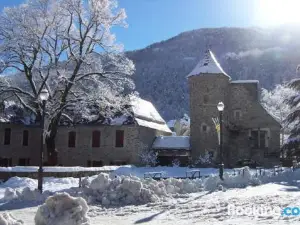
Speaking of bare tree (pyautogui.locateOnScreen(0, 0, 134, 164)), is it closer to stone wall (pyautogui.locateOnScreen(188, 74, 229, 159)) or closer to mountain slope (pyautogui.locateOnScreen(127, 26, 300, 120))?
stone wall (pyautogui.locateOnScreen(188, 74, 229, 159))

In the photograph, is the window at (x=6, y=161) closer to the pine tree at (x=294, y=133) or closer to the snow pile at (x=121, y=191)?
the pine tree at (x=294, y=133)

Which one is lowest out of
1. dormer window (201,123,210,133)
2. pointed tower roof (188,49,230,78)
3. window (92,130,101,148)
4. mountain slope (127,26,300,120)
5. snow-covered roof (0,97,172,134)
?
window (92,130,101,148)

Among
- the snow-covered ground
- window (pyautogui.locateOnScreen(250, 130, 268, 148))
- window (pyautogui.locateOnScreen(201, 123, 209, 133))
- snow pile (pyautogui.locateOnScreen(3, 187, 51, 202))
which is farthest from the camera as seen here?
window (pyautogui.locateOnScreen(250, 130, 268, 148))

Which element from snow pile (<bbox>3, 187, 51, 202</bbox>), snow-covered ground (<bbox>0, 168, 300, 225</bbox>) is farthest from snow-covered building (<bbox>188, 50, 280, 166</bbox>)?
snow pile (<bbox>3, 187, 51, 202</bbox>)

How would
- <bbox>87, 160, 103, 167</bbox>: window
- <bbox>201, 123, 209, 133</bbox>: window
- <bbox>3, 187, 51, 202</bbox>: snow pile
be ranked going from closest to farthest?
1. <bbox>3, 187, 51, 202</bbox>: snow pile
2. <bbox>87, 160, 103, 167</bbox>: window
3. <bbox>201, 123, 209, 133</bbox>: window

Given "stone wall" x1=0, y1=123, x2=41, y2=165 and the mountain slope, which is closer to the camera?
"stone wall" x1=0, y1=123, x2=41, y2=165

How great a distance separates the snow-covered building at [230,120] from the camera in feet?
135

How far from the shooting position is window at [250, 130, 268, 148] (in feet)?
136

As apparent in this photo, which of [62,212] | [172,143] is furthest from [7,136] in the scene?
[62,212]

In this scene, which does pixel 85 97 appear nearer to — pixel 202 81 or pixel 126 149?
pixel 126 149

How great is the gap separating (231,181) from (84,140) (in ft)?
74.3

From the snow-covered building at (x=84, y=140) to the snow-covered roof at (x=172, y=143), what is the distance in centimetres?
70

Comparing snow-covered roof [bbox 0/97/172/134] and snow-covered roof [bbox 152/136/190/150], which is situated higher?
snow-covered roof [bbox 0/97/172/134]

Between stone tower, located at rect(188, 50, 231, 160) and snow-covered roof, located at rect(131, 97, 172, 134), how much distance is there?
4.40 m
